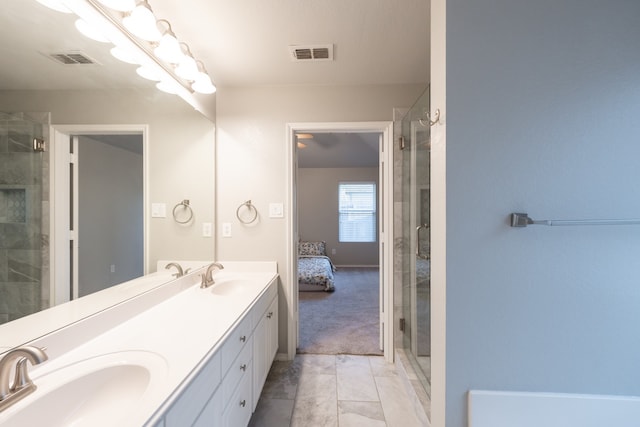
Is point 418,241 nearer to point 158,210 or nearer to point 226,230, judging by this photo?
point 226,230

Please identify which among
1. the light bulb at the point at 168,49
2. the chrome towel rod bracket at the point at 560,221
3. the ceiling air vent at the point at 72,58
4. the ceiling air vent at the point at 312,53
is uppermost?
the ceiling air vent at the point at 312,53

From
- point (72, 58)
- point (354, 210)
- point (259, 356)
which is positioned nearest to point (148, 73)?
point (72, 58)

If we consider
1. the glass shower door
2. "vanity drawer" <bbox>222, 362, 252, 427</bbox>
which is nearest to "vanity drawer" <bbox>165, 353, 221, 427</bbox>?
"vanity drawer" <bbox>222, 362, 252, 427</bbox>

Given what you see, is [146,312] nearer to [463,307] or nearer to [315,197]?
[463,307]

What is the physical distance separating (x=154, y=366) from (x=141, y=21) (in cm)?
149

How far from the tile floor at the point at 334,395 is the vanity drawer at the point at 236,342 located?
2.09ft

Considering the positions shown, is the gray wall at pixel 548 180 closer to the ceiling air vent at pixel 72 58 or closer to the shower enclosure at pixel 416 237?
the shower enclosure at pixel 416 237

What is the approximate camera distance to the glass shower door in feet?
5.87

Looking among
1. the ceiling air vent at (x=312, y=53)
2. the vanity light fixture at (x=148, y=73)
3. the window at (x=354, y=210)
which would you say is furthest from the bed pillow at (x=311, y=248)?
the vanity light fixture at (x=148, y=73)

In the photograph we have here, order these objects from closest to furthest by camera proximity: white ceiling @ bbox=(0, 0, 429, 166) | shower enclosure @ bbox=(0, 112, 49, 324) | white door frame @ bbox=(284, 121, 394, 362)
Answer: shower enclosure @ bbox=(0, 112, 49, 324) < white ceiling @ bbox=(0, 0, 429, 166) < white door frame @ bbox=(284, 121, 394, 362)

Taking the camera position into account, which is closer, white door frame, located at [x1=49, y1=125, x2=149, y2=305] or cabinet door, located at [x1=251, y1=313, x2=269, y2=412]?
white door frame, located at [x1=49, y1=125, x2=149, y2=305]

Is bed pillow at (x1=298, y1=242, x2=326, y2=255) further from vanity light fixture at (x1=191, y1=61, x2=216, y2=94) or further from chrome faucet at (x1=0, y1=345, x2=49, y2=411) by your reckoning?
chrome faucet at (x1=0, y1=345, x2=49, y2=411)

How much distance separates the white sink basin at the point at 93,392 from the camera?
695mm

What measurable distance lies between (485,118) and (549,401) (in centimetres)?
117
